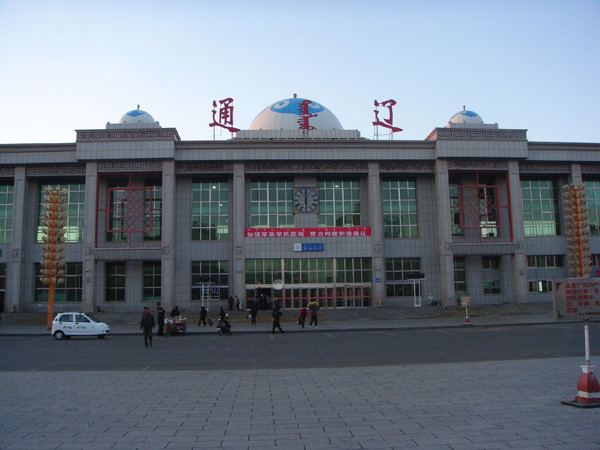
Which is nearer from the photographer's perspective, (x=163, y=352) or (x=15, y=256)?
(x=163, y=352)

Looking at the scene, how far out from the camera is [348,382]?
11.9 metres

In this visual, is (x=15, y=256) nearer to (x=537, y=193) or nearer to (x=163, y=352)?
(x=163, y=352)

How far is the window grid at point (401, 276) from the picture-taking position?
47.9 meters

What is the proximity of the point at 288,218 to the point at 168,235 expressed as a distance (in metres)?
11.3

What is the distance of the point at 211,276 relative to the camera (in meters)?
47.3

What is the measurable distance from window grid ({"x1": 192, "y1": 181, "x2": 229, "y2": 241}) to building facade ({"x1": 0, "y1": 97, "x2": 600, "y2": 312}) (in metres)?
0.10

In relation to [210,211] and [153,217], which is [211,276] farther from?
[153,217]

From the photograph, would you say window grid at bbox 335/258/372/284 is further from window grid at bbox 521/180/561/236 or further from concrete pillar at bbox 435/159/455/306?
window grid at bbox 521/180/561/236

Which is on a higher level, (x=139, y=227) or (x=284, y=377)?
(x=139, y=227)

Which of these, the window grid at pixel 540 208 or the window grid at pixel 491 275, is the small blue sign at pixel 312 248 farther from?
the window grid at pixel 540 208

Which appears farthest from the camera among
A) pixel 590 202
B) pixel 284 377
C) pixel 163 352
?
pixel 590 202

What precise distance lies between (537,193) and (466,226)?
30.7 feet

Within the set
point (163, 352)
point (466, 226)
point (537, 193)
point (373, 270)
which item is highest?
point (537, 193)

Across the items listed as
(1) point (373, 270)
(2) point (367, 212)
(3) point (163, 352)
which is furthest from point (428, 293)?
(3) point (163, 352)
